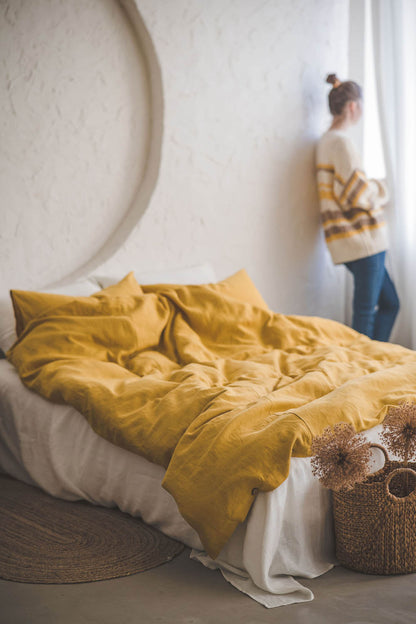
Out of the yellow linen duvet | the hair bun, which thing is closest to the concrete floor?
the yellow linen duvet

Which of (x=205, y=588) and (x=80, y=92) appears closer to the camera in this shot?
(x=205, y=588)

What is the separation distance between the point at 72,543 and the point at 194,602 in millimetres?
509

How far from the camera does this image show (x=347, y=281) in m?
4.66

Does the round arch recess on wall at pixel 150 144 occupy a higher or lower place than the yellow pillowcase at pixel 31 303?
higher

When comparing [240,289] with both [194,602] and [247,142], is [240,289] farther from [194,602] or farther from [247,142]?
[194,602]

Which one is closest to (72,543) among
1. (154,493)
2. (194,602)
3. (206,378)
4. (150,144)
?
(154,493)

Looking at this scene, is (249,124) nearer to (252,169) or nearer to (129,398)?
(252,169)

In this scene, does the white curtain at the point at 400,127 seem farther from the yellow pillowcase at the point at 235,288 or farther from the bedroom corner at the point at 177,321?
the yellow pillowcase at the point at 235,288

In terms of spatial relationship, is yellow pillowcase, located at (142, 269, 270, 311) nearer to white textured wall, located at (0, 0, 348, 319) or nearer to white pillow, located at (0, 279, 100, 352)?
white pillow, located at (0, 279, 100, 352)

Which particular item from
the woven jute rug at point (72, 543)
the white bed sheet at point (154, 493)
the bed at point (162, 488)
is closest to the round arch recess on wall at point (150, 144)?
the bed at point (162, 488)

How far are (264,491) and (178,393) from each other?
0.53 meters

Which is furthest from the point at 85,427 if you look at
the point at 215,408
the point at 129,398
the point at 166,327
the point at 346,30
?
the point at 346,30

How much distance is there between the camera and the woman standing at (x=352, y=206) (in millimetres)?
4113

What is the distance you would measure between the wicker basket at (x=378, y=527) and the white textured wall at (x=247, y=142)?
6.91ft
